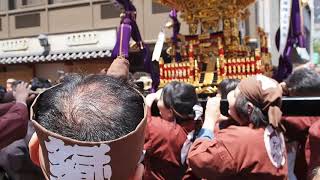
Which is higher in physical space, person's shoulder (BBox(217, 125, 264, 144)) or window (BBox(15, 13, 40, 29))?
window (BBox(15, 13, 40, 29))

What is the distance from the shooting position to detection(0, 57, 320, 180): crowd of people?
0.93 m

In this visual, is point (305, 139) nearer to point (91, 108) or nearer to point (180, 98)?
point (180, 98)

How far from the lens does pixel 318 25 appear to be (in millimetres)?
13750

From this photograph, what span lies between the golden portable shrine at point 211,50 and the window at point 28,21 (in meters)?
9.67

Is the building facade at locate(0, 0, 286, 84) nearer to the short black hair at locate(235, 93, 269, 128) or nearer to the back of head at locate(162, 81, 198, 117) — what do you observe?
the back of head at locate(162, 81, 198, 117)

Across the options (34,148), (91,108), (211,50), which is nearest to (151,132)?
(34,148)

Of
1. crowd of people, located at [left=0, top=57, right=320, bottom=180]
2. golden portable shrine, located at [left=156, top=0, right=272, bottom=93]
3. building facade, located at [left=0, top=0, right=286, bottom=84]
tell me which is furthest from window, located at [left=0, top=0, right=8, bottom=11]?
crowd of people, located at [left=0, top=57, right=320, bottom=180]

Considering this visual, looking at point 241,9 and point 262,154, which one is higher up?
point 241,9

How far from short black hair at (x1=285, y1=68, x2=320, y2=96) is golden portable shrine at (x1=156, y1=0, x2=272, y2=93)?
2334 mm

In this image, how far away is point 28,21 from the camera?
15203 mm

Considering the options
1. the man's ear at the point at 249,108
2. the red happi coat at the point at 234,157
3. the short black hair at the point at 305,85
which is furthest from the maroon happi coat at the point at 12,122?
the short black hair at the point at 305,85

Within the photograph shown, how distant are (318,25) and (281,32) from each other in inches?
325

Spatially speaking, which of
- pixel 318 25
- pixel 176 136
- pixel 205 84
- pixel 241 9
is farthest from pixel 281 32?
pixel 318 25

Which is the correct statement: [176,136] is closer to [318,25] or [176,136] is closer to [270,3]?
[270,3]
